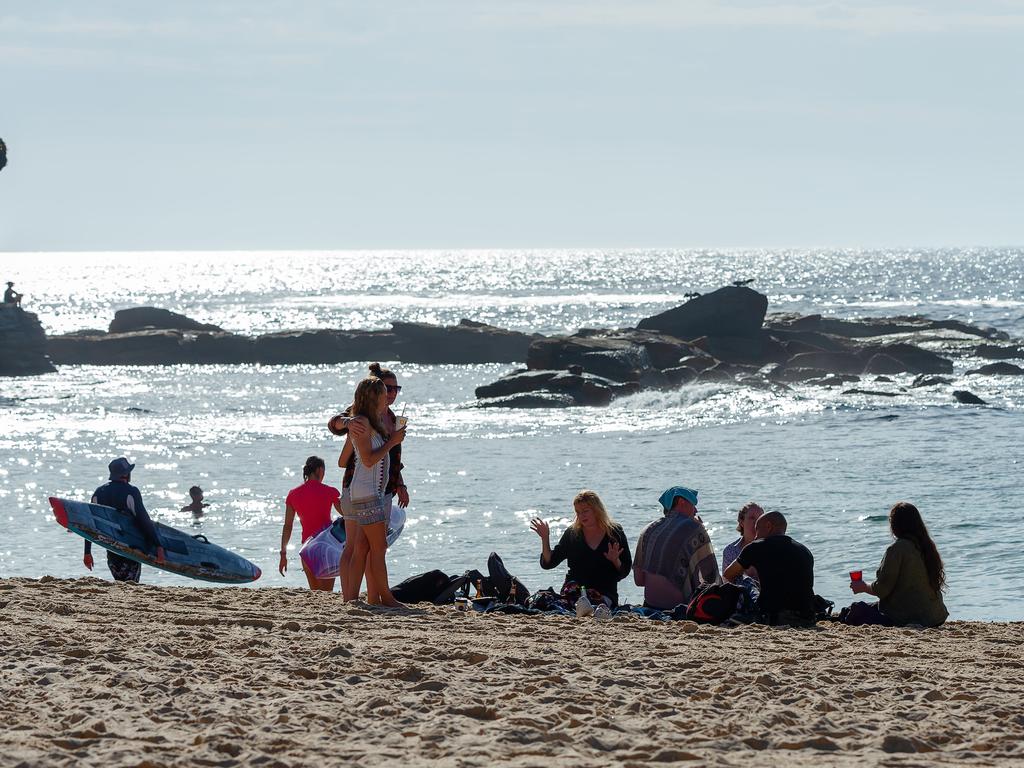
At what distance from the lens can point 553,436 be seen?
96.1 feet

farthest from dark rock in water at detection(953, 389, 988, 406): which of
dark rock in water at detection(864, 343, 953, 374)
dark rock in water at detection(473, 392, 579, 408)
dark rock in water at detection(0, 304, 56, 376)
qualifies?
dark rock in water at detection(0, 304, 56, 376)

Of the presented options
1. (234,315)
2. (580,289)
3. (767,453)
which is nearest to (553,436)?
(767,453)

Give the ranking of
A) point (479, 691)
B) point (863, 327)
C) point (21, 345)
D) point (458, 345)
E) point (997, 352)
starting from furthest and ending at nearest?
point (458, 345) → point (863, 327) → point (21, 345) → point (997, 352) → point (479, 691)

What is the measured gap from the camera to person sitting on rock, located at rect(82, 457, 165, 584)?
10.9 metres

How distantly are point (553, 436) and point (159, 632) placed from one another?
21.9 metres

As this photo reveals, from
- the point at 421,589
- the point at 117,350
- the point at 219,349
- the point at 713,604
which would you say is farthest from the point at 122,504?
the point at 117,350

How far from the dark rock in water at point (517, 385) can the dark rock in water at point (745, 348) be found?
35.0ft

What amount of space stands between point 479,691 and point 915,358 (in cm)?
4208

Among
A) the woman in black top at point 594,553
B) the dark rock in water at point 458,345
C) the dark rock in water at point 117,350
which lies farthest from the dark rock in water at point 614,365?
the woman in black top at point 594,553

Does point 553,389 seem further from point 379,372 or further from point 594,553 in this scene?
point 379,372

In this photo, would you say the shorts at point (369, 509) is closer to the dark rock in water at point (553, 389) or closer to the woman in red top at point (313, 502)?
the woman in red top at point (313, 502)

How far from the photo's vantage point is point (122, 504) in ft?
35.8

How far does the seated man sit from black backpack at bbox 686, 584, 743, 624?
0.26 meters

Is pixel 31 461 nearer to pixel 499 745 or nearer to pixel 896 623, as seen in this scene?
pixel 896 623
